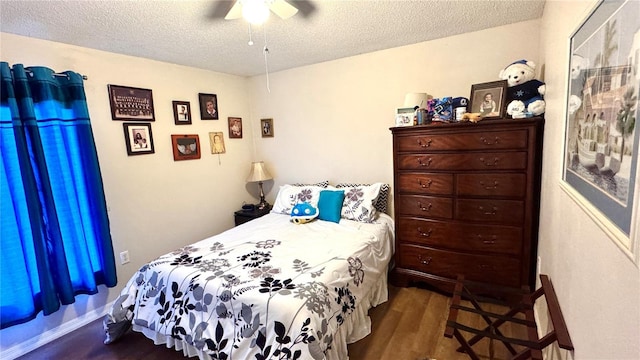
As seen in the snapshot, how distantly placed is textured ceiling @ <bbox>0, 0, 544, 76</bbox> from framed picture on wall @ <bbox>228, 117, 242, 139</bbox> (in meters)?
0.90

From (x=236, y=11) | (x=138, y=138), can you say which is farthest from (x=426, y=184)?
(x=138, y=138)

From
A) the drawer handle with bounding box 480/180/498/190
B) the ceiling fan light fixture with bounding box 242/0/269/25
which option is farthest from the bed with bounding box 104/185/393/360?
the ceiling fan light fixture with bounding box 242/0/269/25

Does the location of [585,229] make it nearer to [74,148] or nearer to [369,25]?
[369,25]

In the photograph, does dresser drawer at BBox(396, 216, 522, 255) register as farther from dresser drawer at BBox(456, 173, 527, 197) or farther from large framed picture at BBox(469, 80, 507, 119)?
large framed picture at BBox(469, 80, 507, 119)

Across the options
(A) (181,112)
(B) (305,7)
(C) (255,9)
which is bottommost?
(A) (181,112)

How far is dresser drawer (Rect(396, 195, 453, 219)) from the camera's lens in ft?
7.56

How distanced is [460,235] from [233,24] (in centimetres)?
232

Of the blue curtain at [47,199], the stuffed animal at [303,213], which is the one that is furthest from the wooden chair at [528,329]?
the blue curtain at [47,199]

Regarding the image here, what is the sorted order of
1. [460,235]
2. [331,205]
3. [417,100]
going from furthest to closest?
1. [331,205]
2. [417,100]
3. [460,235]

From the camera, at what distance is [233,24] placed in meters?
2.06

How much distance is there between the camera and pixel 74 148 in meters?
2.22

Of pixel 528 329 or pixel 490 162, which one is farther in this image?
pixel 490 162

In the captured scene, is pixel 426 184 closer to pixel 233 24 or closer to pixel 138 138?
pixel 233 24

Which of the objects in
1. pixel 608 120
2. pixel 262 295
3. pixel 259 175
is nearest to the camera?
pixel 608 120
